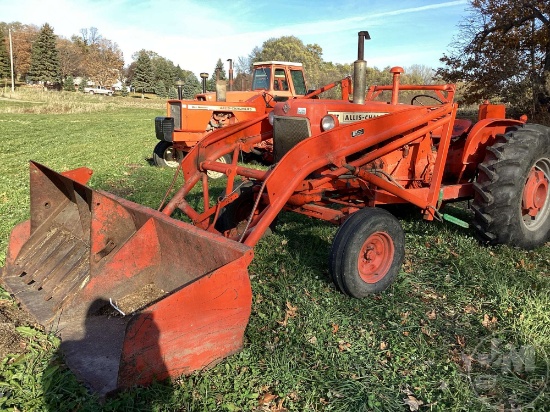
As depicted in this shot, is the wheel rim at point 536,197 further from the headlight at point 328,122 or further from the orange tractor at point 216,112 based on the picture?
the orange tractor at point 216,112

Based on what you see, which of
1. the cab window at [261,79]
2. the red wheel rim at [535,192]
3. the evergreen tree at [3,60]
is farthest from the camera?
the evergreen tree at [3,60]

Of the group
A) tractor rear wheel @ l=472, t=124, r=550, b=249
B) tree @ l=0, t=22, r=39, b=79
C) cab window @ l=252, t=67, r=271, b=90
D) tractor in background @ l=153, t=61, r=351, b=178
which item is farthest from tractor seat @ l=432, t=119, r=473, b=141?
tree @ l=0, t=22, r=39, b=79

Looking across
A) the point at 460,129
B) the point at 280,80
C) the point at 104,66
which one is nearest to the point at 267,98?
the point at 280,80

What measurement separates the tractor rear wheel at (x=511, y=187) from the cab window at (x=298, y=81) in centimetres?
762

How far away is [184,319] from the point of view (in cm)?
272

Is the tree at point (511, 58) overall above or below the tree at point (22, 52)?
below

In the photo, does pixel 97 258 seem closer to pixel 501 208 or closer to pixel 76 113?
pixel 501 208

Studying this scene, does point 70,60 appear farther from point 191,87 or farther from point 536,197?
point 536,197

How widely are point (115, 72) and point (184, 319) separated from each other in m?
82.3

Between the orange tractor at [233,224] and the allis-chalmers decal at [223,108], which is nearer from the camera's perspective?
the orange tractor at [233,224]

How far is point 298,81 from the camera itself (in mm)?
12008

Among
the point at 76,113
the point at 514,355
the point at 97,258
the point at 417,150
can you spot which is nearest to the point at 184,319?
the point at 97,258

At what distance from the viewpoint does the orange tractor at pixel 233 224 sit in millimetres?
2832

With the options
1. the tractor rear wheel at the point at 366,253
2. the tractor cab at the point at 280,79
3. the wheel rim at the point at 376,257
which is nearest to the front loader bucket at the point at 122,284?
the tractor rear wheel at the point at 366,253
